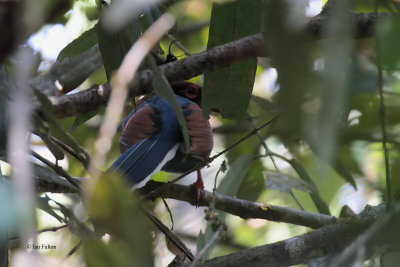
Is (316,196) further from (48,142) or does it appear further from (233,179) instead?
(48,142)

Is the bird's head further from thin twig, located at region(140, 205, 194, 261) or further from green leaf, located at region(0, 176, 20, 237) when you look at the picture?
green leaf, located at region(0, 176, 20, 237)

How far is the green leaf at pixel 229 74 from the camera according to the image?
2.09 metres

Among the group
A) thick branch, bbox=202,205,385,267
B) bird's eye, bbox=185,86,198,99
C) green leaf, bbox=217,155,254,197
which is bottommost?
green leaf, bbox=217,155,254,197

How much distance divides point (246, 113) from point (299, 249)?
0.74 meters

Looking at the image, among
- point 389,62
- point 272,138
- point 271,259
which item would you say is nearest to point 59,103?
point 271,259

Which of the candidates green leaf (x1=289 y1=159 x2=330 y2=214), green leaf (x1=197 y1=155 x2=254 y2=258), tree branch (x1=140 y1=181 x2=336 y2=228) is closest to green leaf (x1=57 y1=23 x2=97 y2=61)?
tree branch (x1=140 y1=181 x2=336 y2=228)

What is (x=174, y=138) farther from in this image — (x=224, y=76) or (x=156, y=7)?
(x=156, y=7)

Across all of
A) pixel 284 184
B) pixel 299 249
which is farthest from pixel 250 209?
pixel 299 249

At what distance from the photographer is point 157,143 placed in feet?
9.66

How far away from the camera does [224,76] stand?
213 centimetres

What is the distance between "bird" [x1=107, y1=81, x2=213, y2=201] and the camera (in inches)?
106

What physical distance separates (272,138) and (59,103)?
2.26m

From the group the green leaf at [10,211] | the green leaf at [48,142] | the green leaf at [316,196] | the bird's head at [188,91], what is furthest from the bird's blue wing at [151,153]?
the green leaf at [10,211]

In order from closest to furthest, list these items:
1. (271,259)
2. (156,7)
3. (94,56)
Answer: (156,7) → (271,259) → (94,56)
